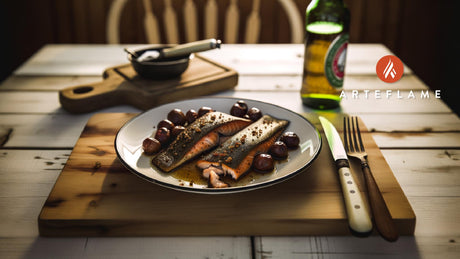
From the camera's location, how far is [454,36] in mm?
2941

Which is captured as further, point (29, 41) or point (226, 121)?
point (29, 41)

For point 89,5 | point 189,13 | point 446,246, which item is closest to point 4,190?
point 446,246

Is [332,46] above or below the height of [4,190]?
above

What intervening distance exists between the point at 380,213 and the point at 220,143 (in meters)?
0.41

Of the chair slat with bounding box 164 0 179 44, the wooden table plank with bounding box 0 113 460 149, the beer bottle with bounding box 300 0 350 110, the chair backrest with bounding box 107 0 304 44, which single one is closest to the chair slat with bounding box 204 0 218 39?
the chair backrest with bounding box 107 0 304 44


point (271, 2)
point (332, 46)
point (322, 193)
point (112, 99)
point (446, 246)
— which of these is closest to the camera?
point (446, 246)

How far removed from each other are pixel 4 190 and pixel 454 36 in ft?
9.76

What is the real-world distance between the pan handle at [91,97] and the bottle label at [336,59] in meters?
0.62

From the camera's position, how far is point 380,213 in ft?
Result: 2.39

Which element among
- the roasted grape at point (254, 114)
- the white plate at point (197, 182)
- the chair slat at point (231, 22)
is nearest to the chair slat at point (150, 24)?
the chair slat at point (231, 22)

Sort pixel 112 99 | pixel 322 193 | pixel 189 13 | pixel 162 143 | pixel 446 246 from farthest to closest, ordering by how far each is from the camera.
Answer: pixel 189 13
pixel 112 99
pixel 162 143
pixel 322 193
pixel 446 246

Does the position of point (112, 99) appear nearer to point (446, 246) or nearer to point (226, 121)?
point (226, 121)

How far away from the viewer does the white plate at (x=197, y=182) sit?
2.52ft

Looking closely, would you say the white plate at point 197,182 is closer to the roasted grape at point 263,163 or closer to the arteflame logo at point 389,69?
the roasted grape at point 263,163
